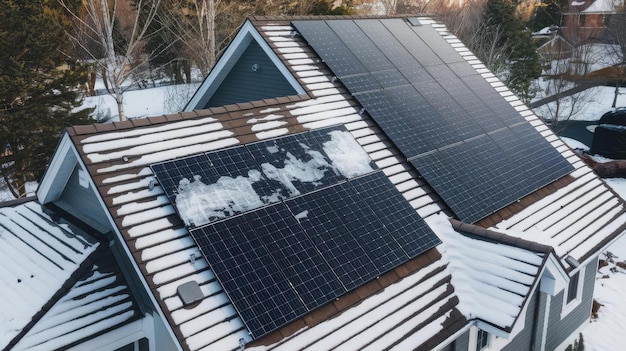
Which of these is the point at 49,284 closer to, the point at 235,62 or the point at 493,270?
the point at 493,270

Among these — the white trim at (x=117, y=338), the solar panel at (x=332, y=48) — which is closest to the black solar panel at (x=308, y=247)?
the white trim at (x=117, y=338)

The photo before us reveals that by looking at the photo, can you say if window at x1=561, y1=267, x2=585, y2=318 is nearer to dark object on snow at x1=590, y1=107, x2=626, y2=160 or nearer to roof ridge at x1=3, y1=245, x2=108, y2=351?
roof ridge at x1=3, y1=245, x2=108, y2=351

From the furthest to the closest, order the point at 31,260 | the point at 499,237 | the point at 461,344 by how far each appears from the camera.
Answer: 1. the point at 499,237
2. the point at 461,344
3. the point at 31,260

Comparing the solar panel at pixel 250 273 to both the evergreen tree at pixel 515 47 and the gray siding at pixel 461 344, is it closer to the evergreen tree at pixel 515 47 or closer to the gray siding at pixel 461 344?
the gray siding at pixel 461 344

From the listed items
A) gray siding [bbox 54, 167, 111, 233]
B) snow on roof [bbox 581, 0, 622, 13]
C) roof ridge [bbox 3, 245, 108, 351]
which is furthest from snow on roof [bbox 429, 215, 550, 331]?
snow on roof [bbox 581, 0, 622, 13]

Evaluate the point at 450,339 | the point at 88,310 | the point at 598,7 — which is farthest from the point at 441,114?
the point at 598,7

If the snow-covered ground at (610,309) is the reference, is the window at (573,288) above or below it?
above

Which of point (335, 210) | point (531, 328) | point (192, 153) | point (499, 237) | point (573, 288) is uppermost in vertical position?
point (192, 153)

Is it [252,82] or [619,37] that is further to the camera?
[619,37]
